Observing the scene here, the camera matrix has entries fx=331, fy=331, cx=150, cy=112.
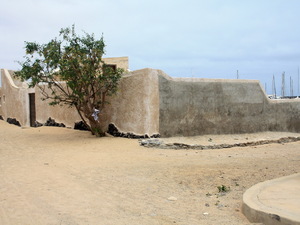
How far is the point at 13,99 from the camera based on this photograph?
66.3ft

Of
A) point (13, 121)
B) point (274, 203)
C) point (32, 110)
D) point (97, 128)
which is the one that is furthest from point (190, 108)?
point (13, 121)

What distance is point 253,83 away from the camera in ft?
49.1

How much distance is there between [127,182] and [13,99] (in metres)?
16.0

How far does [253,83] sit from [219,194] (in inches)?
411

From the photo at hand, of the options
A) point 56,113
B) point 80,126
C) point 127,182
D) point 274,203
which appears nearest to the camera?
point 274,203

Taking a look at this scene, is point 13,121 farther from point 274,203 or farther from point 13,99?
point 274,203

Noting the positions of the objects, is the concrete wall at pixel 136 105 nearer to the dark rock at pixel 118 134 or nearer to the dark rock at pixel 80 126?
the dark rock at pixel 118 134

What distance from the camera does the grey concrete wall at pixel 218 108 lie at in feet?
40.7

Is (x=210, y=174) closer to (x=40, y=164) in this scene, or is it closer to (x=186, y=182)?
(x=186, y=182)

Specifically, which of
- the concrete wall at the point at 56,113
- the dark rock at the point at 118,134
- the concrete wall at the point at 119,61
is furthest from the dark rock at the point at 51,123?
the concrete wall at the point at 119,61

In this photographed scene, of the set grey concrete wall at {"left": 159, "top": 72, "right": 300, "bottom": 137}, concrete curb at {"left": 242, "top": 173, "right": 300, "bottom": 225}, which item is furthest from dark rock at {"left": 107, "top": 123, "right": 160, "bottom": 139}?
concrete curb at {"left": 242, "top": 173, "right": 300, "bottom": 225}

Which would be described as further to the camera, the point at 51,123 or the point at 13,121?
the point at 13,121

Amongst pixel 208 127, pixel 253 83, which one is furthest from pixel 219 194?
pixel 253 83

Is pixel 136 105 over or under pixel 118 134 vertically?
over
